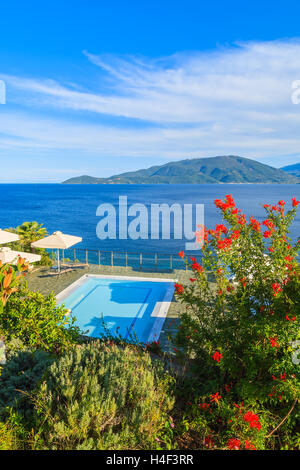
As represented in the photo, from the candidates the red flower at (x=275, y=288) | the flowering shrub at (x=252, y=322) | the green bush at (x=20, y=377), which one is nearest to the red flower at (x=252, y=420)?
the flowering shrub at (x=252, y=322)

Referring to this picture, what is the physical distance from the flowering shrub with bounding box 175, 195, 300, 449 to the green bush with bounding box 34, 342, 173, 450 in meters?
0.89

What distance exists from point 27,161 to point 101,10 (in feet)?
254

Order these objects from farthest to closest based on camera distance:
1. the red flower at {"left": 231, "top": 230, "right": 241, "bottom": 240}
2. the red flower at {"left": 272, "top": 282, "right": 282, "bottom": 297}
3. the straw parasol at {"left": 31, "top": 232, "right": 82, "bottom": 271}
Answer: the straw parasol at {"left": 31, "top": 232, "right": 82, "bottom": 271} < the red flower at {"left": 231, "top": 230, "right": 241, "bottom": 240} < the red flower at {"left": 272, "top": 282, "right": 282, "bottom": 297}

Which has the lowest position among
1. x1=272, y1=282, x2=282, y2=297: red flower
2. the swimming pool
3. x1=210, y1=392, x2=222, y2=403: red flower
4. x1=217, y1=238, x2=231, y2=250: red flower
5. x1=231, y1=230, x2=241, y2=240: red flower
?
the swimming pool

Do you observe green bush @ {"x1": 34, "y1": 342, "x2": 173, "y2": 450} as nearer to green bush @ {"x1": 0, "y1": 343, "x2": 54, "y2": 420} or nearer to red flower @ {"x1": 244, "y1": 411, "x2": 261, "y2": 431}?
green bush @ {"x1": 0, "y1": 343, "x2": 54, "y2": 420}

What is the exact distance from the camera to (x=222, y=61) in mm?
12719

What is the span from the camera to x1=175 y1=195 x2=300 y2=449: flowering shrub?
3.07m

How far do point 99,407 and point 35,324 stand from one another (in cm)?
237

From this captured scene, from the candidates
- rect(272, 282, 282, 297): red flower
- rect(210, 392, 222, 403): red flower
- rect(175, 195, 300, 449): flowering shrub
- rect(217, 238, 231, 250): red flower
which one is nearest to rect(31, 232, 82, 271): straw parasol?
rect(175, 195, 300, 449): flowering shrub

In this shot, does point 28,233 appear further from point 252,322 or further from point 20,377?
point 252,322

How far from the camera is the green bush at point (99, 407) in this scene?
107 inches

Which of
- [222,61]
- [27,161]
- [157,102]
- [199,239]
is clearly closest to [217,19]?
[222,61]

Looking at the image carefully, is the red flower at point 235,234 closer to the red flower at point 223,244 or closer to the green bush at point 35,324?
the red flower at point 223,244

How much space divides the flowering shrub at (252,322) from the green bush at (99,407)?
89 cm
